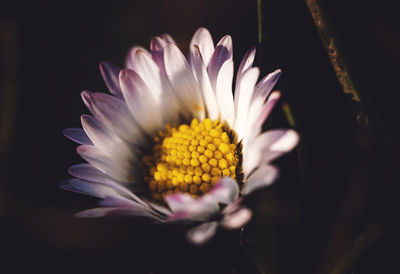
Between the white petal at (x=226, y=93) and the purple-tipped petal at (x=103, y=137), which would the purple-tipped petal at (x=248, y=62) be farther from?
the purple-tipped petal at (x=103, y=137)

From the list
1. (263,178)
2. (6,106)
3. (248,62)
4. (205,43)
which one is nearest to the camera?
(263,178)

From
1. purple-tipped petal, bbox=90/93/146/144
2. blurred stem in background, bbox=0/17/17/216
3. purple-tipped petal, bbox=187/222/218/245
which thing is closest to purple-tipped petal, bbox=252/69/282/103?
purple-tipped petal, bbox=187/222/218/245

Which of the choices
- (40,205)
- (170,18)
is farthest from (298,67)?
(40,205)

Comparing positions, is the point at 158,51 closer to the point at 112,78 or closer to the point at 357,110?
the point at 112,78

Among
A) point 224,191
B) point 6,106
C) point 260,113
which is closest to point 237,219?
point 224,191

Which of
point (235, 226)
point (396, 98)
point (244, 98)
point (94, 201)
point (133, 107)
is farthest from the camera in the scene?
point (94, 201)

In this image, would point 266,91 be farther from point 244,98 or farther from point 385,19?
point 385,19
